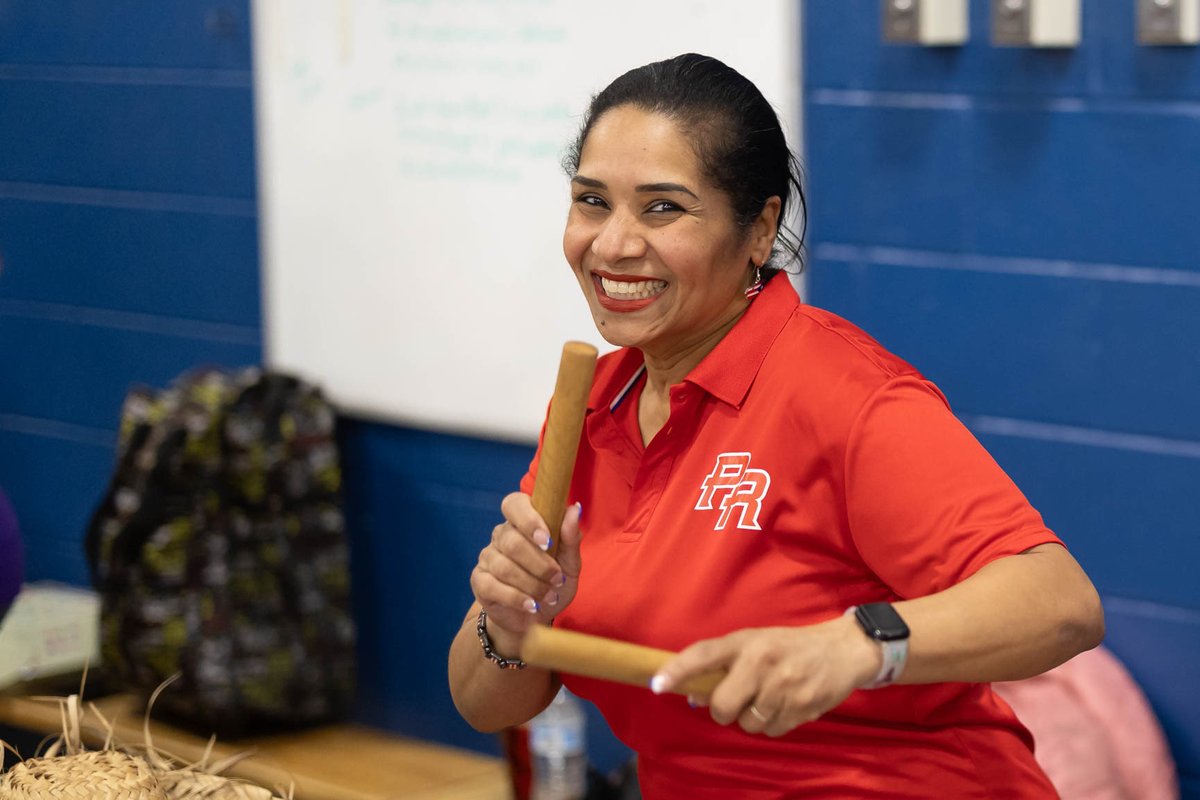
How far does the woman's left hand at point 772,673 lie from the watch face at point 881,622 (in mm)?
27

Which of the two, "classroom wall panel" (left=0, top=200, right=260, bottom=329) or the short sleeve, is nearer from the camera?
the short sleeve

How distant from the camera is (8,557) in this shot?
76.5 inches

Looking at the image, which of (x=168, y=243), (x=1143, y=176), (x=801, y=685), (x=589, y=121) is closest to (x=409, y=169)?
(x=168, y=243)

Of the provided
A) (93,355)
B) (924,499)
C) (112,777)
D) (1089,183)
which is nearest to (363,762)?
(93,355)

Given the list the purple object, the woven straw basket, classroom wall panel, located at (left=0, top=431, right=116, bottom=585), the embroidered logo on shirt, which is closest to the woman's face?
the embroidered logo on shirt

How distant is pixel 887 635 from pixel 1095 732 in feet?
4.53

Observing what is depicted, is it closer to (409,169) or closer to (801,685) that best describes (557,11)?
(409,169)

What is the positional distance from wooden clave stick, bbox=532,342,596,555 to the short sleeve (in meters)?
0.23

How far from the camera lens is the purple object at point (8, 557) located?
1.94 m

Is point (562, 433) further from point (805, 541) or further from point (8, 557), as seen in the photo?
point (8, 557)

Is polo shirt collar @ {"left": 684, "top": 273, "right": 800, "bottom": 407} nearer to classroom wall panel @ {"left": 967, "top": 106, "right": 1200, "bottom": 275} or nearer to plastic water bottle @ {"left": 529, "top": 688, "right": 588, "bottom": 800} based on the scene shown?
classroom wall panel @ {"left": 967, "top": 106, "right": 1200, "bottom": 275}

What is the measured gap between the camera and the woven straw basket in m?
1.45

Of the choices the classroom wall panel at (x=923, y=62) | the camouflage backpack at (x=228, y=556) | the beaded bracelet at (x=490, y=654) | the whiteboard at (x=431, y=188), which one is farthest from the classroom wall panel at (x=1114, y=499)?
the camouflage backpack at (x=228, y=556)

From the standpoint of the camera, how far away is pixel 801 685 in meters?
1.22
